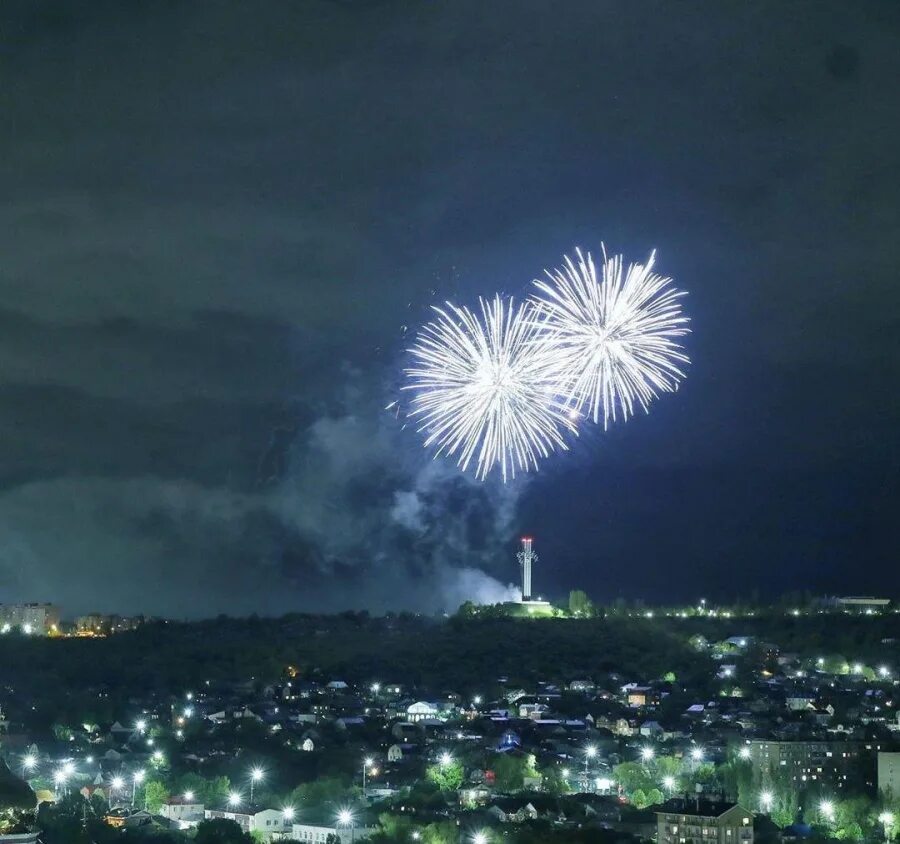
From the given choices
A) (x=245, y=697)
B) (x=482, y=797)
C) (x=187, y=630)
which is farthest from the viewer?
(x=187, y=630)

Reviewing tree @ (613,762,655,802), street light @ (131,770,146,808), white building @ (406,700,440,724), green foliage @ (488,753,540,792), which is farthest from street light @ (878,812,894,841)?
white building @ (406,700,440,724)

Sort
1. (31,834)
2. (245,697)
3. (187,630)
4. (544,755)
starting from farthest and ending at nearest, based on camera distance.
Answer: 1. (187,630)
2. (245,697)
3. (544,755)
4. (31,834)

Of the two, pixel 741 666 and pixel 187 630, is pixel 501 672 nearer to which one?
pixel 741 666

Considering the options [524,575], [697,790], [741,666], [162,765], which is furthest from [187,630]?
[697,790]

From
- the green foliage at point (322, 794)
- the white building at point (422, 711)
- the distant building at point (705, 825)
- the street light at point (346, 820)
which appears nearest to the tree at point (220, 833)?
the street light at point (346, 820)

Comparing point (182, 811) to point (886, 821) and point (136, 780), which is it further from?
point (886, 821)

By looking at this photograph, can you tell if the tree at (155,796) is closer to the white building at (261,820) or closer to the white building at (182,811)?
the white building at (182,811)

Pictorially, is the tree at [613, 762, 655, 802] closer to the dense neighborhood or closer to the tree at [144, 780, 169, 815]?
the dense neighborhood
